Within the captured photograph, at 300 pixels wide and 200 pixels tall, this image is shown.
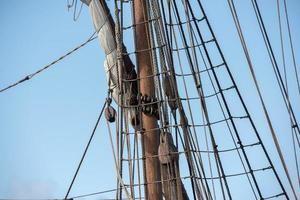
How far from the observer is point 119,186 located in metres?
6.00

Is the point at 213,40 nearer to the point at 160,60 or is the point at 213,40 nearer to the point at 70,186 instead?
the point at 160,60

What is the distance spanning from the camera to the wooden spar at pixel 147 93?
231 inches

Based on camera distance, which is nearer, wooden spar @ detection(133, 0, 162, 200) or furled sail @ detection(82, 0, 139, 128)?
wooden spar @ detection(133, 0, 162, 200)

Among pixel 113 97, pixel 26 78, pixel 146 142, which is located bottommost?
pixel 146 142

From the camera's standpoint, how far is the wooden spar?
5.86 m

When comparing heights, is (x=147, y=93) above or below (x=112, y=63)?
below

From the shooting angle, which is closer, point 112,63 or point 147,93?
point 147,93

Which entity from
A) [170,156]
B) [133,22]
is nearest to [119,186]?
[170,156]

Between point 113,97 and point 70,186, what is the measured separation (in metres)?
1.42

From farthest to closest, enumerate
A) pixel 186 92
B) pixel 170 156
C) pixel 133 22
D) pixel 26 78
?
1. pixel 26 78
2. pixel 133 22
3. pixel 186 92
4. pixel 170 156

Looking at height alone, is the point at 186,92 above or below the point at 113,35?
below

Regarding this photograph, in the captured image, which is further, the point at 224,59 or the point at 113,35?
the point at 224,59

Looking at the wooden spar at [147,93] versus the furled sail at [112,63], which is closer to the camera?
the wooden spar at [147,93]

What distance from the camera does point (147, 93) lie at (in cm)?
645
